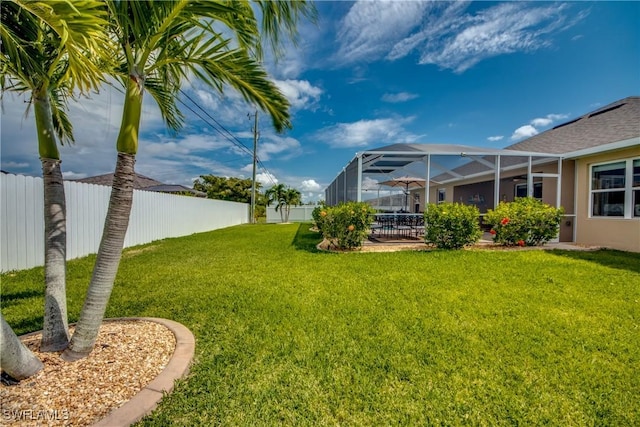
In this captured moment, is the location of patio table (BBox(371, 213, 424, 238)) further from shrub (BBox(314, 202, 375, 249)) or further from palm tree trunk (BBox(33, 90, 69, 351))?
palm tree trunk (BBox(33, 90, 69, 351))

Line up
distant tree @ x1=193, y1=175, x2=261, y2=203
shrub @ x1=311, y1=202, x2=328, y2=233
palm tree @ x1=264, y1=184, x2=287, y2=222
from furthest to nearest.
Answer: distant tree @ x1=193, y1=175, x2=261, y2=203 → palm tree @ x1=264, y1=184, x2=287, y2=222 → shrub @ x1=311, y1=202, x2=328, y2=233

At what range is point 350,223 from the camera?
848 centimetres

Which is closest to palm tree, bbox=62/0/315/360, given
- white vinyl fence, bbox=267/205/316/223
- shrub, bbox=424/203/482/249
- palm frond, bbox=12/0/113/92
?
palm frond, bbox=12/0/113/92

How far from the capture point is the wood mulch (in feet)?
6.07

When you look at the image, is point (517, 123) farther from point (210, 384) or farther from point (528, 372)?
point (210, 384)

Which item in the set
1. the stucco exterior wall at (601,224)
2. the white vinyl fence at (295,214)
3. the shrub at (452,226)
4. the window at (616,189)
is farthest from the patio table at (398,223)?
the white vinyl fence at (295,214)

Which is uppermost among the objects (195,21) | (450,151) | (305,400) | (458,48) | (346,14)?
(458,48)

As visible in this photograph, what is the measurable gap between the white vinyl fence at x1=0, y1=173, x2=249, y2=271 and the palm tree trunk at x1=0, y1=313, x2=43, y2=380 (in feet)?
16.9

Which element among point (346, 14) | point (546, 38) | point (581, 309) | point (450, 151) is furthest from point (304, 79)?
point (581, 309)

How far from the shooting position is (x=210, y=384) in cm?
229

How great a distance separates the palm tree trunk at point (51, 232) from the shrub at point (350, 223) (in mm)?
6654

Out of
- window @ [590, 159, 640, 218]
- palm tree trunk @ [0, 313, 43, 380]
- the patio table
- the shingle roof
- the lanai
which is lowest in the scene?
palm tree trunk @ [0, 313, 43, 380]

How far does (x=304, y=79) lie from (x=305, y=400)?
12.3 metres

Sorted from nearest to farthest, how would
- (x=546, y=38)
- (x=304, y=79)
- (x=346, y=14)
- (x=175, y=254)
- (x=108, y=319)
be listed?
(x=108, y=319), (x=346, y=14), (x=175, y=254), (x=546, y=38), (x=304, y=79)
